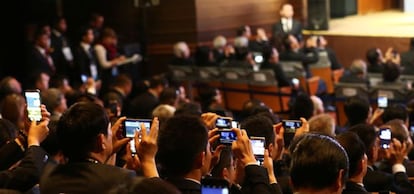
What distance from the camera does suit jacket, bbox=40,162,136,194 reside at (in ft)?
9.85

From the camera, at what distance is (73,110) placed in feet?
10.7

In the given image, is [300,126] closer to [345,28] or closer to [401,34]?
[401,34]

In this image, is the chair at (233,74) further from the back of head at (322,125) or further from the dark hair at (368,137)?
the dark hair at (368,137)

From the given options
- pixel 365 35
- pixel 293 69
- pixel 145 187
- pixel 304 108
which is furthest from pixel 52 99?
pixel 365 35

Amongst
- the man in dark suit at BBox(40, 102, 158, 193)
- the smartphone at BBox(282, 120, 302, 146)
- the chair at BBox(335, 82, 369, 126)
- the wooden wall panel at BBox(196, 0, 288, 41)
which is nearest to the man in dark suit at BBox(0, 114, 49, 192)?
the man in dark suit at BBox(40, 102, 158, 193)

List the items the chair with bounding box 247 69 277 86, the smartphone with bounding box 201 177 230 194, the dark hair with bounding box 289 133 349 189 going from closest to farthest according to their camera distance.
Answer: the smartphone with bounding box 201 177 230 194, the dark hair with bounding box 289 133 349 189, the chair with bounding box 247 69 277 86

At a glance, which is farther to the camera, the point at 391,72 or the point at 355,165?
the point at 391,72

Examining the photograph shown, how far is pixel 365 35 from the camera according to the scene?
14.2 metres

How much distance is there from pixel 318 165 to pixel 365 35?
1169 centimetres

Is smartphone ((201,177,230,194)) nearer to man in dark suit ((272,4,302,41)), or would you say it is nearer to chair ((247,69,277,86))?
chair ((247,69,277,86))

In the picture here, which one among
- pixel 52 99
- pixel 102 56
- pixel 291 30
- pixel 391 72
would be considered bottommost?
pixel 391 72

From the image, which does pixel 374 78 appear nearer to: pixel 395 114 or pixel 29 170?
pixel 395 114

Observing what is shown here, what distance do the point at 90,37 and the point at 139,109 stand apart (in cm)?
349

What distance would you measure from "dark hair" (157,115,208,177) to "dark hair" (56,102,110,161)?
276mm
